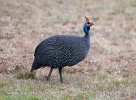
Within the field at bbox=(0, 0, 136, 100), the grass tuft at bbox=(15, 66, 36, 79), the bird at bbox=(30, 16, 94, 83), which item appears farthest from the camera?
the grass tuft at bbox=(15, 66, 36, 79)

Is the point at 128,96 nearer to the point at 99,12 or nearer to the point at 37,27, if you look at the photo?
the point at 37,27

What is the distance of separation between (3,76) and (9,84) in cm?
74

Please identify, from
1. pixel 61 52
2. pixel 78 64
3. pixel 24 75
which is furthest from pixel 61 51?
pixel 78 64

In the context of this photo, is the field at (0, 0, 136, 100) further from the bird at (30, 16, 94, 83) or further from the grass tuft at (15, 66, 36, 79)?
the bird at (30, 16, 94, 83)

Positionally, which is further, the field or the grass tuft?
the grass tuft

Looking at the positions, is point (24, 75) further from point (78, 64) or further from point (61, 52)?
point (78, 64)

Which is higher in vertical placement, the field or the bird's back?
the bird's back

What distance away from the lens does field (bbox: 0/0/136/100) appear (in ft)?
28.2

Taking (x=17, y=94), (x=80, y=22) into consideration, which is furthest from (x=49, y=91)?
(x=80, y=22)

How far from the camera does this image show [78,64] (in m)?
11.5

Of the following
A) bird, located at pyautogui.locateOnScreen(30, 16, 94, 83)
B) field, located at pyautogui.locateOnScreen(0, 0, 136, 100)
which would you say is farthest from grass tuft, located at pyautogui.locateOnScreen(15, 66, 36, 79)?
bird, located at pyautogui.locateOnScreen(30, 16, 94, 83)

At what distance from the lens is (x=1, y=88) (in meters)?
8.62

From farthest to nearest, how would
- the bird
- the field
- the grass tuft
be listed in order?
the grass tuft
the bird
the field

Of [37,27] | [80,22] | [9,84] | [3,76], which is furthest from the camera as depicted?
[80,22]
